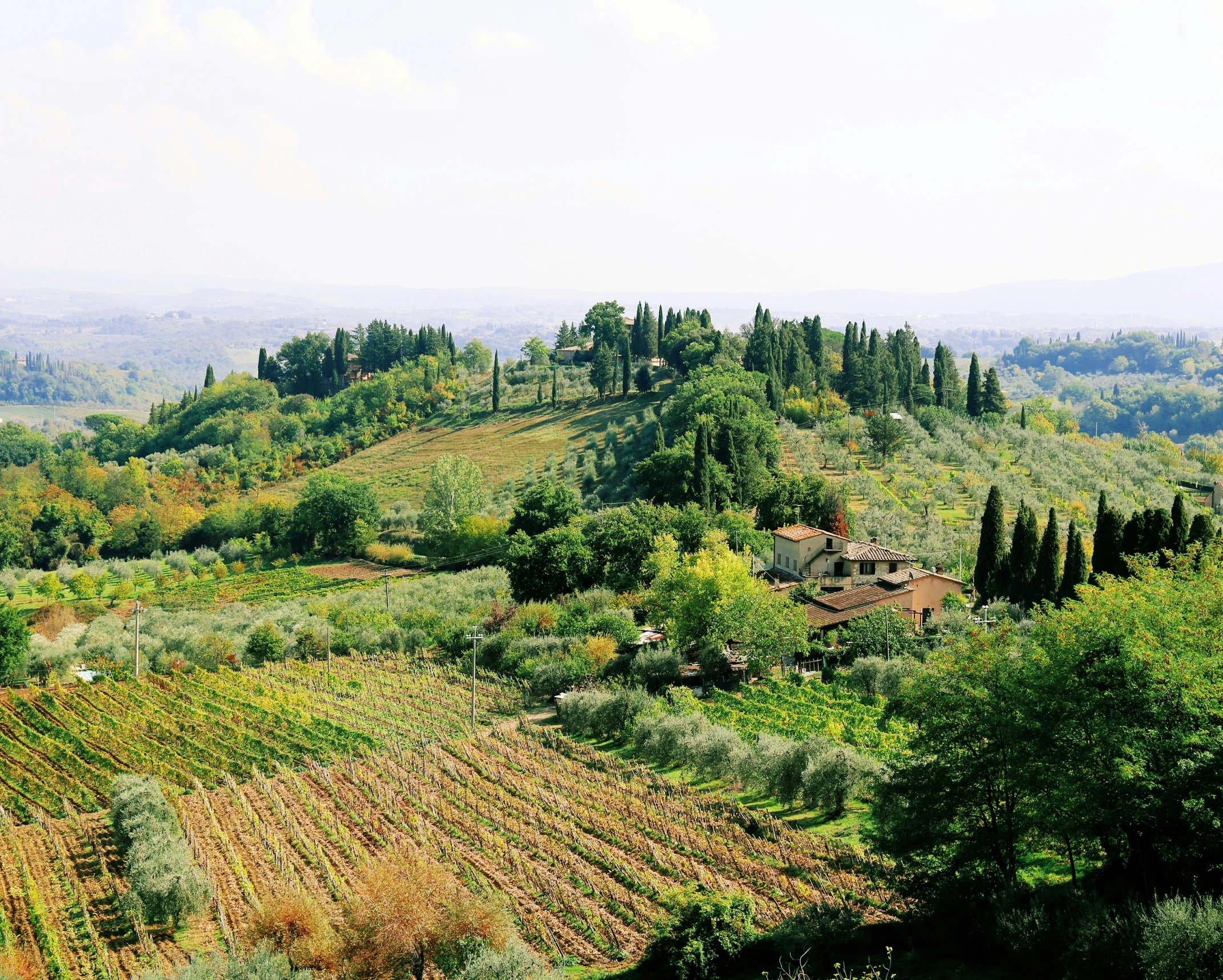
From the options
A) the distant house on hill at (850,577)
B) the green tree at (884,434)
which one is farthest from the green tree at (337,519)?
the green tree at (884,434)

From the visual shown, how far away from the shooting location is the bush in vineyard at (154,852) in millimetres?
22719

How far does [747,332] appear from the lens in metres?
125

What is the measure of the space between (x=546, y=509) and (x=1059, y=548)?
1192 inches

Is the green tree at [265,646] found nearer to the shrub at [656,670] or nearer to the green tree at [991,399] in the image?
the shrub at [656,670]

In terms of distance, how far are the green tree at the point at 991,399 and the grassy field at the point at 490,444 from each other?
104 ft

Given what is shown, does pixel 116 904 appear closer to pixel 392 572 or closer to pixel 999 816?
pixel 999 816

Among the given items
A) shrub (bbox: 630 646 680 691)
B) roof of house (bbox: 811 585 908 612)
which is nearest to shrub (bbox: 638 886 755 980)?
shrub (bbox: 630 646 680 691)

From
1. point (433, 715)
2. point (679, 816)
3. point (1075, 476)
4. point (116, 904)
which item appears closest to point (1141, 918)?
point (679, 816)

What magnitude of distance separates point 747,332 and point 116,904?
359ft

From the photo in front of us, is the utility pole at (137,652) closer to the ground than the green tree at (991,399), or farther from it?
closer to the ground

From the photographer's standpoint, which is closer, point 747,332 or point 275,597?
point 275,597

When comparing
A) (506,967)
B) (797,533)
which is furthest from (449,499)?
(506,967)

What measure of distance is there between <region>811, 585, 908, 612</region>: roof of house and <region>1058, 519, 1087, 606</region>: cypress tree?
7235mm

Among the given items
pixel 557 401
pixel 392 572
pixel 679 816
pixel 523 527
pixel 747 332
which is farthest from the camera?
pixel 747 332
